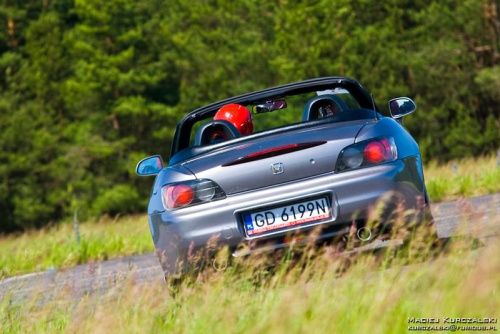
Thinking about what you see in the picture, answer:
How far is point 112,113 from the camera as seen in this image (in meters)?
55.3

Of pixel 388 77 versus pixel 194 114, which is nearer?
pixel 194 114

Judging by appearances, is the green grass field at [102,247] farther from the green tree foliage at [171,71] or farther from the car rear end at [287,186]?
the green tree foliage at [171,71]

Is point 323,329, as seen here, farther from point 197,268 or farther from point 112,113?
point 112,113

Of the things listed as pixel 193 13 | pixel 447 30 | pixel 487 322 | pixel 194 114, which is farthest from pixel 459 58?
pixel 487 322

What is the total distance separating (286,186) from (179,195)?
0.67m

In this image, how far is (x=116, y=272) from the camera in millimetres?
9602

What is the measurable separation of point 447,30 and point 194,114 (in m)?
42.9

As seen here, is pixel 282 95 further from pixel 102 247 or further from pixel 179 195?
pixel 102 247

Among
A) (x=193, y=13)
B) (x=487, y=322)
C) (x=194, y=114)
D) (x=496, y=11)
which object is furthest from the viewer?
(x=193, y=13)

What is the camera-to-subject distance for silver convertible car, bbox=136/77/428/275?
5.95 meters

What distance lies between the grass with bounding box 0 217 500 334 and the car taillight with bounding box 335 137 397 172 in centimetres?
68

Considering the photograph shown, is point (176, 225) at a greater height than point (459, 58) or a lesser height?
greater

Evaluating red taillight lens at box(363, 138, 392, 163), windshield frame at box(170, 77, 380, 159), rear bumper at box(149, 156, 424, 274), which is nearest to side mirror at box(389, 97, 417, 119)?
windshield frame at box(170, 77, 380, 159)

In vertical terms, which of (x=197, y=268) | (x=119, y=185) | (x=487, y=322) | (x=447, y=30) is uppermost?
(x=487, y=322)
